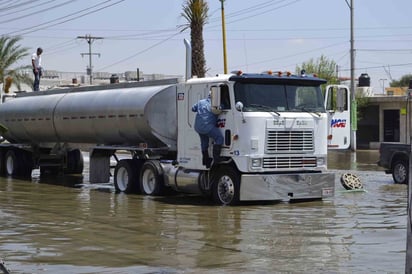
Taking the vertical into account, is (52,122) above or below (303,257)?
above

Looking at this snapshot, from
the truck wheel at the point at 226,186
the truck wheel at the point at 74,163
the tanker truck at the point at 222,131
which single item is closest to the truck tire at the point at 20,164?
the truck wheel at the point at 74,163

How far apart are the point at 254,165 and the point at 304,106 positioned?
1916 millimetres

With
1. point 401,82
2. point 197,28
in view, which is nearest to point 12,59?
point 197,28

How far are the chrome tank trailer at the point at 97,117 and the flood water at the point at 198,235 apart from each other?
1.78 metres

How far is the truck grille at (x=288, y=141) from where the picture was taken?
1605 cm

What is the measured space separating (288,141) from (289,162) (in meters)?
0.47

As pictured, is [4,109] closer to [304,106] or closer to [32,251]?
[304,106]

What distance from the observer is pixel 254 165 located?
52.2ft

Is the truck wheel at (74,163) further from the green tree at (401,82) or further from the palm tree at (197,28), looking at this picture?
the green tree at (401,82)

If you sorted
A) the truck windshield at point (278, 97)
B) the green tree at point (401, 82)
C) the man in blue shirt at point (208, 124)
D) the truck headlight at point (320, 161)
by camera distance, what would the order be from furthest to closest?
the green tree at point (401, 82)
the truck headlight at point (320, 161)
the man in blue shirt at point (208, 124)
the truck windshield at point (278, 97)

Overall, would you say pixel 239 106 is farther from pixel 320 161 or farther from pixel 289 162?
pixel 320 161

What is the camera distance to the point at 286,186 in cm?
1617

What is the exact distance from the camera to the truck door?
1739 cm

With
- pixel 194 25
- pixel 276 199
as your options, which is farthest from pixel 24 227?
pixel 194 25
